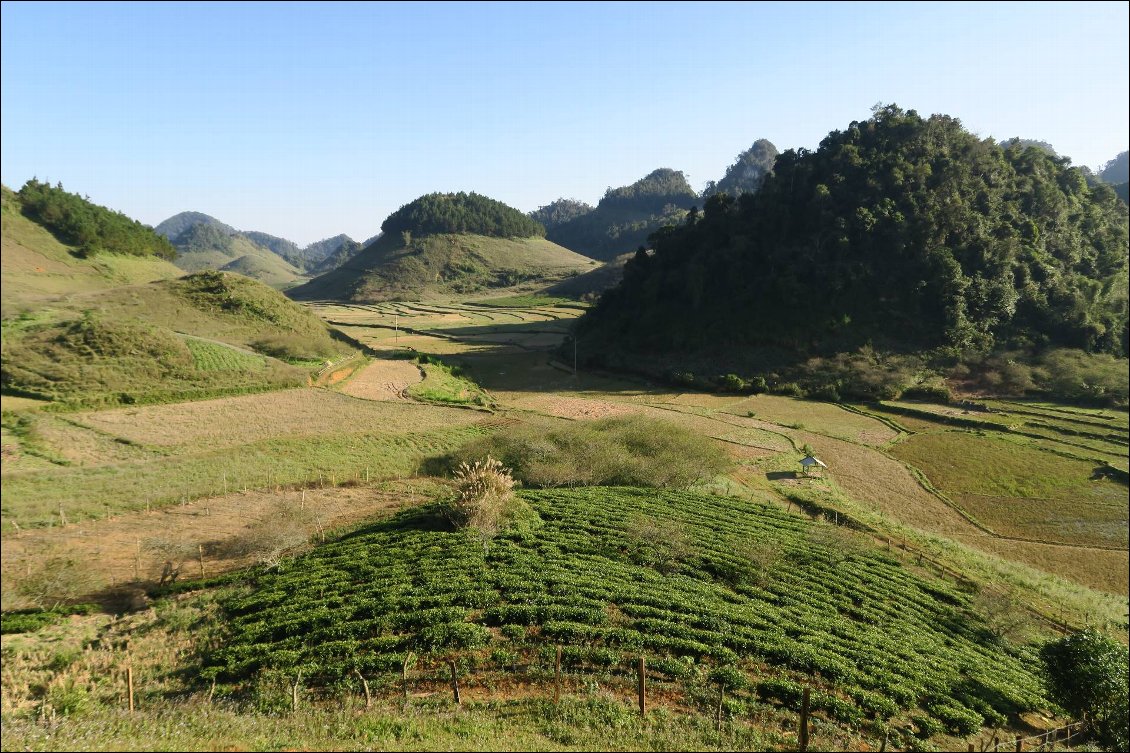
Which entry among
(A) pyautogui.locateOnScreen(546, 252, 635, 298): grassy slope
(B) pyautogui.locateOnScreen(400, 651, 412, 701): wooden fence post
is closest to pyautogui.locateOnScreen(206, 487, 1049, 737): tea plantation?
(B) pyautogui.locateOnScreen(400, 651, 412, 701): wooden fence post

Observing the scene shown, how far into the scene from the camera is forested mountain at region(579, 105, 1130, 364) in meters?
68.9

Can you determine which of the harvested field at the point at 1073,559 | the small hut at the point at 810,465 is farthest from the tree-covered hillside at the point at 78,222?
the harvested field at the point at 1073,559

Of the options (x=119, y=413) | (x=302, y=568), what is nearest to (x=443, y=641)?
(x=302, y=568)

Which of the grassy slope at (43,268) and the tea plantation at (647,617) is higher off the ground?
the grassy slope at (43,268)

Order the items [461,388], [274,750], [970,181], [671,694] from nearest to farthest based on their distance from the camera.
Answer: [274,750] < [671,694] < [461,388] < [970,181]

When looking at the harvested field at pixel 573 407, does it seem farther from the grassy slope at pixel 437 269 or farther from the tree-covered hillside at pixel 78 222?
the grassy slope at pixel 437 269

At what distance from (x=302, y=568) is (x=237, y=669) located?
239 inches

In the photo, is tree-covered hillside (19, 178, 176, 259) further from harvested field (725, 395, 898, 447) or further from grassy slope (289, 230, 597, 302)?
grassy slope (289, 230, 597, 302)

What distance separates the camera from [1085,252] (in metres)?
78.6

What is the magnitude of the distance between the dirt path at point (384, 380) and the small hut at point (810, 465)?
1385 inches

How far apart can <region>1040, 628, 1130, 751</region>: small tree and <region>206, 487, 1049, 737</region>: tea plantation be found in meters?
1.03

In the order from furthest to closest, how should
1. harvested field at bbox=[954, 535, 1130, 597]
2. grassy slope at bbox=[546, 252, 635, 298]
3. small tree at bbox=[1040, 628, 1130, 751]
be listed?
grassy slope at bbox=[546, 252, 635, 298]
harvested field at bbox=[954, 535, 1130, 597]
small tree at bbox=[1040, 628, 1130, 751]

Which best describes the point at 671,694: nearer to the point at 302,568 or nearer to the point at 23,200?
the point at 302,568

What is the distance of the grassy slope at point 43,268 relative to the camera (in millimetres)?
24344
